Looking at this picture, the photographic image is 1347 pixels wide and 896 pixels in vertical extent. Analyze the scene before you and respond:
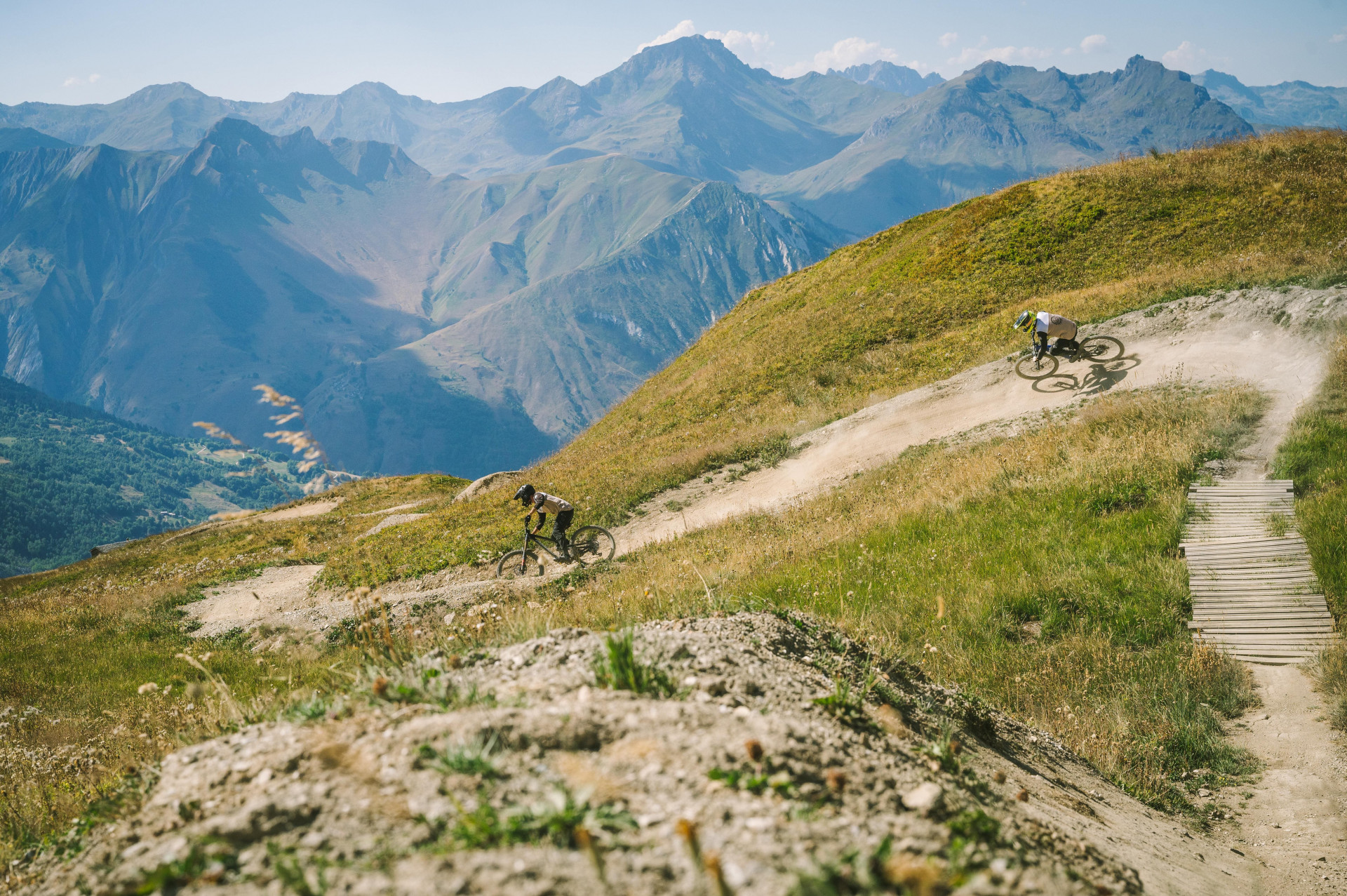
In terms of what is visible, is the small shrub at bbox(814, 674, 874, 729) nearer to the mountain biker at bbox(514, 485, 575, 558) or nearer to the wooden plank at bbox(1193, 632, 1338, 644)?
the wooden plank at bbox(1193, 632, 1338, 644)

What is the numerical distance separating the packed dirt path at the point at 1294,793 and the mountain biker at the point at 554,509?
44.9 feet

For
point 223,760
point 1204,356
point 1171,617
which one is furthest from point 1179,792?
point 1204,356

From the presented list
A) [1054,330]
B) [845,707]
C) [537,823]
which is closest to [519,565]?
[845,707]

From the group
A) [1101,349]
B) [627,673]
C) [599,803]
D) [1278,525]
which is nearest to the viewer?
[599,803]

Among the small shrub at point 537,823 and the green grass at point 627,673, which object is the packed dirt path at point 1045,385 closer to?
the green grass at point 627,673

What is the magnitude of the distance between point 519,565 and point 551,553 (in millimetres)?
952

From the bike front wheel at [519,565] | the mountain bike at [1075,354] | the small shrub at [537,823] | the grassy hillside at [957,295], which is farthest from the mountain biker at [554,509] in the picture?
the mountain bike at [1075,354]

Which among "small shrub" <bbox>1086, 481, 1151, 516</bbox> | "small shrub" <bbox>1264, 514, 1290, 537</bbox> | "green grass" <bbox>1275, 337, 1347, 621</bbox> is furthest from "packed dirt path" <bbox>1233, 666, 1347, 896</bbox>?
"small shrub" <bbox>1086, 481, 1151, 516</bbox>

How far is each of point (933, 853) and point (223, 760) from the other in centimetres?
379

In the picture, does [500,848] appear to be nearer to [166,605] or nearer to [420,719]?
[420,719]

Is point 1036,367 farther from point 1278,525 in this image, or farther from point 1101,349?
point 1278,525

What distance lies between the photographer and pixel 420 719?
3594 mm

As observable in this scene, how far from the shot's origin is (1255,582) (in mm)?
8711

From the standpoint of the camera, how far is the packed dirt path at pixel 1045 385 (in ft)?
54.4
